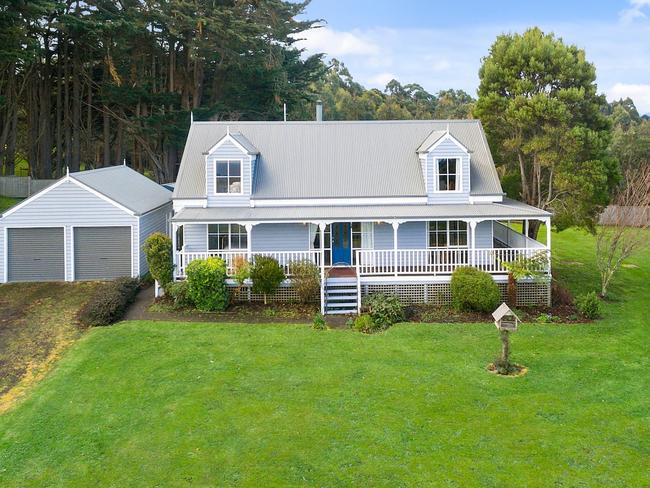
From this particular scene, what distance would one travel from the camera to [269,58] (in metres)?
40.2

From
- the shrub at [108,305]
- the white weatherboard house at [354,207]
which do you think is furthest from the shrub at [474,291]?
the shrub at [108,305]

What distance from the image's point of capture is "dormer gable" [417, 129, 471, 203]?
21.0m

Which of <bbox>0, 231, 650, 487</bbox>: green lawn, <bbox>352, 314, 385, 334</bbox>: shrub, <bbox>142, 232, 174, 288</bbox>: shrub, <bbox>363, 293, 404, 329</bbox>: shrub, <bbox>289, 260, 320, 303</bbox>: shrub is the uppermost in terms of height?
<bbox>142, 232, 174, 288</bbox>: shrub

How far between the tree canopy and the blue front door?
9.34 meters

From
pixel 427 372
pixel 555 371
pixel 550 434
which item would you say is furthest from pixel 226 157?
pixel 550 434

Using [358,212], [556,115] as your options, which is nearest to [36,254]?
[358,212]

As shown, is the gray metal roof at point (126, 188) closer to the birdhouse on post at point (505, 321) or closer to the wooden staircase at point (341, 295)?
the wooden staircase at point (341, 295)

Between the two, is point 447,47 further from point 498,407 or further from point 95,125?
point 95,125

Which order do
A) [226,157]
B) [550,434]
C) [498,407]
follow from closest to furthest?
[550,434], [498,407], [226,157]

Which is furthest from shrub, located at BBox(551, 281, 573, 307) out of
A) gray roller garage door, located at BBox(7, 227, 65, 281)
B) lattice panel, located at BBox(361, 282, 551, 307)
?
gray roller garage door, located at BBox(7, 227, 65, 281)

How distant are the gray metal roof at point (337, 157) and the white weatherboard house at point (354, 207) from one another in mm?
47

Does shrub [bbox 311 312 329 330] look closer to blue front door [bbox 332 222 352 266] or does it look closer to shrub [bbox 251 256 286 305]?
shrub [bbox 251 256 286 305]

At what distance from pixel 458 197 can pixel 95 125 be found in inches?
1581

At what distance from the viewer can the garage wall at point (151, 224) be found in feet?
72.0
